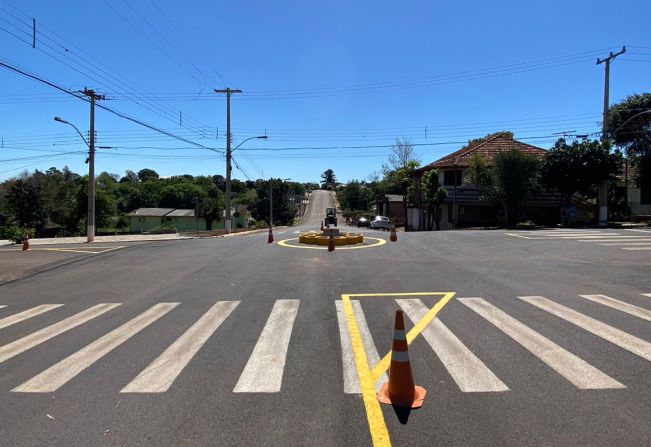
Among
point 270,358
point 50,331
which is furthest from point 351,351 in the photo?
point 50,331

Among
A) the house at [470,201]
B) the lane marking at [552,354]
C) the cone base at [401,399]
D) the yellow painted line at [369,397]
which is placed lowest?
the yellow painted line at [369,397]

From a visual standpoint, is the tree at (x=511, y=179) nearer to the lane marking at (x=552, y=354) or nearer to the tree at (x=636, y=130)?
the tree at (x=636, y=130)

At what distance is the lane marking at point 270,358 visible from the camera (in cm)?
489

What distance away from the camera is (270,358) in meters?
5.76

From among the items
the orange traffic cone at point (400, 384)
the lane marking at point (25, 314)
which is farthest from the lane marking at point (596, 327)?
the lane marking at point (25, 314)

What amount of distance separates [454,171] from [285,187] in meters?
51.9

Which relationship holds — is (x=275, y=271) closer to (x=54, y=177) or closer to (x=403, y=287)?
(x=403, y=287)

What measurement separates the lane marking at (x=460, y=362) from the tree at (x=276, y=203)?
267 ft

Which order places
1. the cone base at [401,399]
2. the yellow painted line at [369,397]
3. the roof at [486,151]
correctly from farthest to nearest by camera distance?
the roof at [486,151] → the cone base at [401,399] → the yellow painted line at [369,397]

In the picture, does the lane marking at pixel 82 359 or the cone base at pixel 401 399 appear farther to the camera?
the lane marking at pixel 82 359

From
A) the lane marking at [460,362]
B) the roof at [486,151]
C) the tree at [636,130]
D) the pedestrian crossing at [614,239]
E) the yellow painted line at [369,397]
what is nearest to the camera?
the yellow painted line at [369,397]

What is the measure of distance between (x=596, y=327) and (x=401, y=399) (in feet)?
13.5

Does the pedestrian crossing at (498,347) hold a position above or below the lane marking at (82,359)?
above

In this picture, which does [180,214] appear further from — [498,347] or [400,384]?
[400,384]
